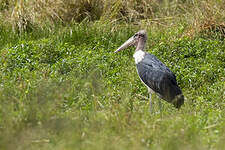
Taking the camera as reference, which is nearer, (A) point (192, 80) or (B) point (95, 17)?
(A) point (192, 80)

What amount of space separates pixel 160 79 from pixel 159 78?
0.02 meters

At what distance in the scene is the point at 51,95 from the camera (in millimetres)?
4336

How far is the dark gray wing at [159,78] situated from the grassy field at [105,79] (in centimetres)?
22

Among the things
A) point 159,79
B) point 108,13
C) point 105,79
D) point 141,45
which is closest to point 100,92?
point 159,79

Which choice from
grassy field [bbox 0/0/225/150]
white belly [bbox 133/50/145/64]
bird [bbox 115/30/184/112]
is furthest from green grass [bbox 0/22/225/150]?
white belly [bbox 133/50/145/64]

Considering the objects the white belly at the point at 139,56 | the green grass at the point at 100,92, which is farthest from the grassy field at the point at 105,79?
the white belly at the point at 139,56

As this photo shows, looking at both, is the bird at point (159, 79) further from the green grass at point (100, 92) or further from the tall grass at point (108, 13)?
the tall grass at point (108, 13)

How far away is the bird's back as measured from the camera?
5.55 m

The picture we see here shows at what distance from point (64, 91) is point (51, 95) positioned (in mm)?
230

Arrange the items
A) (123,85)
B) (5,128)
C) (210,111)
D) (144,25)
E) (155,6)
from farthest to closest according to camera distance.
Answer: (155,6) < (144,25) < (123,85) < (210,111) < (5,128)

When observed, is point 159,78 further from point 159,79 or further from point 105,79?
point 105,79

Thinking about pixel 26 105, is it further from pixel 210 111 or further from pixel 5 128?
pixel 210 111

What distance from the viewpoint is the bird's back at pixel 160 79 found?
5553mm

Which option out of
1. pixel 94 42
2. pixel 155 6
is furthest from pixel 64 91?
pixel 155 6
